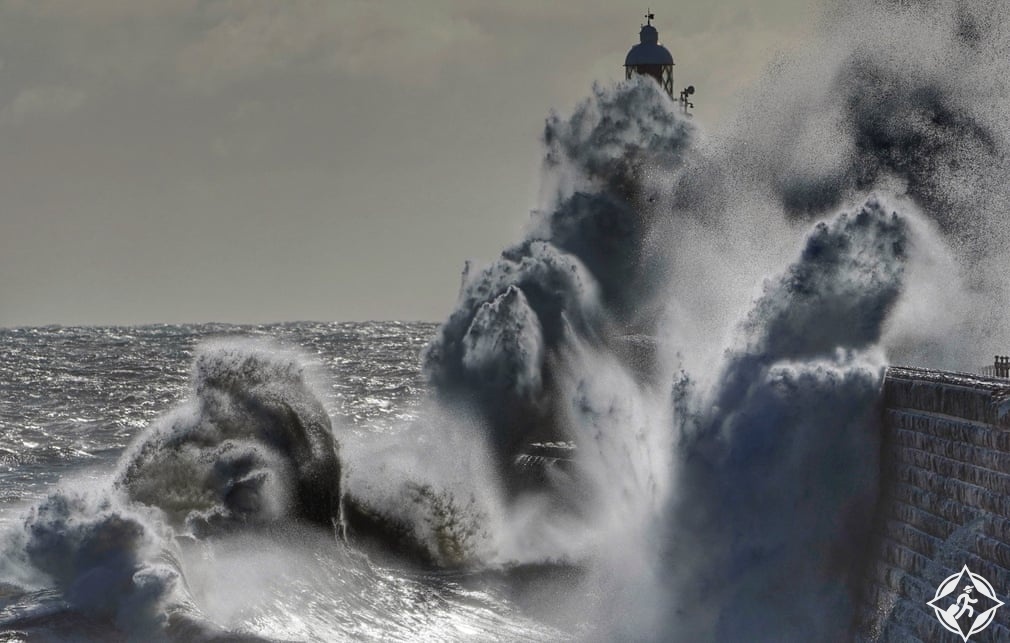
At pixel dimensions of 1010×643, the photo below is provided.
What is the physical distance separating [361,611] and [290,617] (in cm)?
148

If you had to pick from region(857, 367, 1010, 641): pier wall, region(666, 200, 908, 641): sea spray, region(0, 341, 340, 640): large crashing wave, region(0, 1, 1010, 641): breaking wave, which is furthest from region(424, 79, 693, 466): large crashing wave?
region(857, 367, 1010, 641): pier wall

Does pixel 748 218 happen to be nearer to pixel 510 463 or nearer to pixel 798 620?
pixel 510 463

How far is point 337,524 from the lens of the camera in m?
24.4

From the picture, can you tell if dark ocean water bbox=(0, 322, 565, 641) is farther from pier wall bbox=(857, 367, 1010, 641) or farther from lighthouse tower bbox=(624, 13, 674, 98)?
lighthouse tower bbox=(624, 13, 674, 98)

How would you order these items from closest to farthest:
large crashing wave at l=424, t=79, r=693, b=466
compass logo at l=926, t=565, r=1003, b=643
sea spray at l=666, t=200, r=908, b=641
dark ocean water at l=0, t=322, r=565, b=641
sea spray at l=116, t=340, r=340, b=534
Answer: compass logo at l=926, t=565, r=1003, b=643, sea spray at l=666, t=200, r=908, b=641, dark ocean water at l=0, t=322, r=565, b=641, sea spray at l=116, t=340, r=340, b=534, large crashing wave at l=424, t=79, r=693, b=466

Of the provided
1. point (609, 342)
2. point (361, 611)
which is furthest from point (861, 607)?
point (609, 342)

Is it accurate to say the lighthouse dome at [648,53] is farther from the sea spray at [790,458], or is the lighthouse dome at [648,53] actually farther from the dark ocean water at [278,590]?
the sea spray at [790,458]

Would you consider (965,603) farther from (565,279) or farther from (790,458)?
(565,279)

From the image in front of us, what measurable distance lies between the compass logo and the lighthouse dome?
37.9m

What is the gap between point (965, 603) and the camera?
47.0 ft

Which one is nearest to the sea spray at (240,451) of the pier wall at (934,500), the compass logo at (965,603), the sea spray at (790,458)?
the sea spray at (790,458)

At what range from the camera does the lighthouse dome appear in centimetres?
5106

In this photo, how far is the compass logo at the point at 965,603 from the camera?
45.7 ft

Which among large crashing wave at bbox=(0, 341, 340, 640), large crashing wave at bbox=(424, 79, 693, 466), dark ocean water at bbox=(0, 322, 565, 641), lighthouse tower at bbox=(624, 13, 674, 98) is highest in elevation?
lighthouse tower at bbox=(624, 13, 674, 98)
